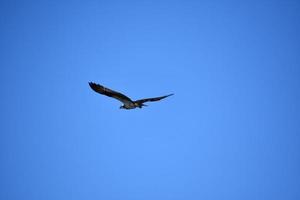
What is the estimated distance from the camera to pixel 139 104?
98.8 feet

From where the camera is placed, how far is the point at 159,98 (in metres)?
29.1

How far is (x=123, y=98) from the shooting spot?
30.1 m

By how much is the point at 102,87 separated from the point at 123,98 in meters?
1.41

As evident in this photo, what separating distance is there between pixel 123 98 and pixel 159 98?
7.39ft

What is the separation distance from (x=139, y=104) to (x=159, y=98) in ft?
5.10

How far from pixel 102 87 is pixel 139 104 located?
7.55 feet

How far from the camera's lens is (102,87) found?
29.5 meters

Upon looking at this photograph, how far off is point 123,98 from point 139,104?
95 cm
